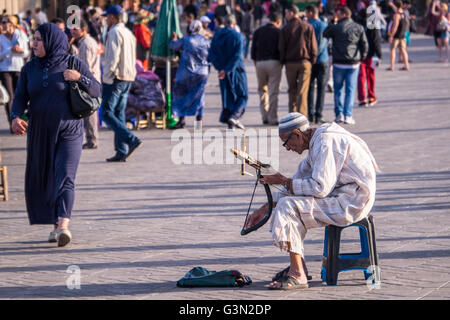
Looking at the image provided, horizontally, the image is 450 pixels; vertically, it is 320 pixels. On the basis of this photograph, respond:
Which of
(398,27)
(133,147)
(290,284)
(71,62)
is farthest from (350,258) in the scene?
(398,27)

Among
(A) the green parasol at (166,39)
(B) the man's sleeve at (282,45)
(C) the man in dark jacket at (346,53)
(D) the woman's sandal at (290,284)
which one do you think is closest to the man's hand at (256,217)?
(D) the woman's sandal at (290,284)

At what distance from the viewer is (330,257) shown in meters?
6.41

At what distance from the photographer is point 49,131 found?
8078 millimetres

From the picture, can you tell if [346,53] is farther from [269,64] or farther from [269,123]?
[269,123]

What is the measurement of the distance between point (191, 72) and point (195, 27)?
0.72 meters

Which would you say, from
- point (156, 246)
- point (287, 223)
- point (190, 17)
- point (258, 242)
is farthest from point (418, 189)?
point (190, 17)

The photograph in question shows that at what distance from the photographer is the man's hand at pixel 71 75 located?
8.07 metres

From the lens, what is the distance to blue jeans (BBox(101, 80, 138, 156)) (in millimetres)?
12281

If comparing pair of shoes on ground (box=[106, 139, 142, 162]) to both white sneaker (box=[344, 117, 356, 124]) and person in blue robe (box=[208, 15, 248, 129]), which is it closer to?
person in blue robe (box=[208, 15, 248, 129])

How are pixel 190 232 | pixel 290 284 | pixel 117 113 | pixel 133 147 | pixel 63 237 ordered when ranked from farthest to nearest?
1. pixel 117 113
2. pixel 133 147
3. pixel 190 232
4. pixel 63 237
5. pixel 290 284

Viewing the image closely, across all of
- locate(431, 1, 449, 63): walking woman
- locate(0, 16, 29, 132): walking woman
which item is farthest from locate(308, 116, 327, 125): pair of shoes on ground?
locate(431, 1, 449, 63): walking woman

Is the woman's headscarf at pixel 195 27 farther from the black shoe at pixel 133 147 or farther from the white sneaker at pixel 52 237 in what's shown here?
the white sneaker at pixel 52 237

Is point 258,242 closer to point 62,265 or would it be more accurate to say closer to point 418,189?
point 62,265
